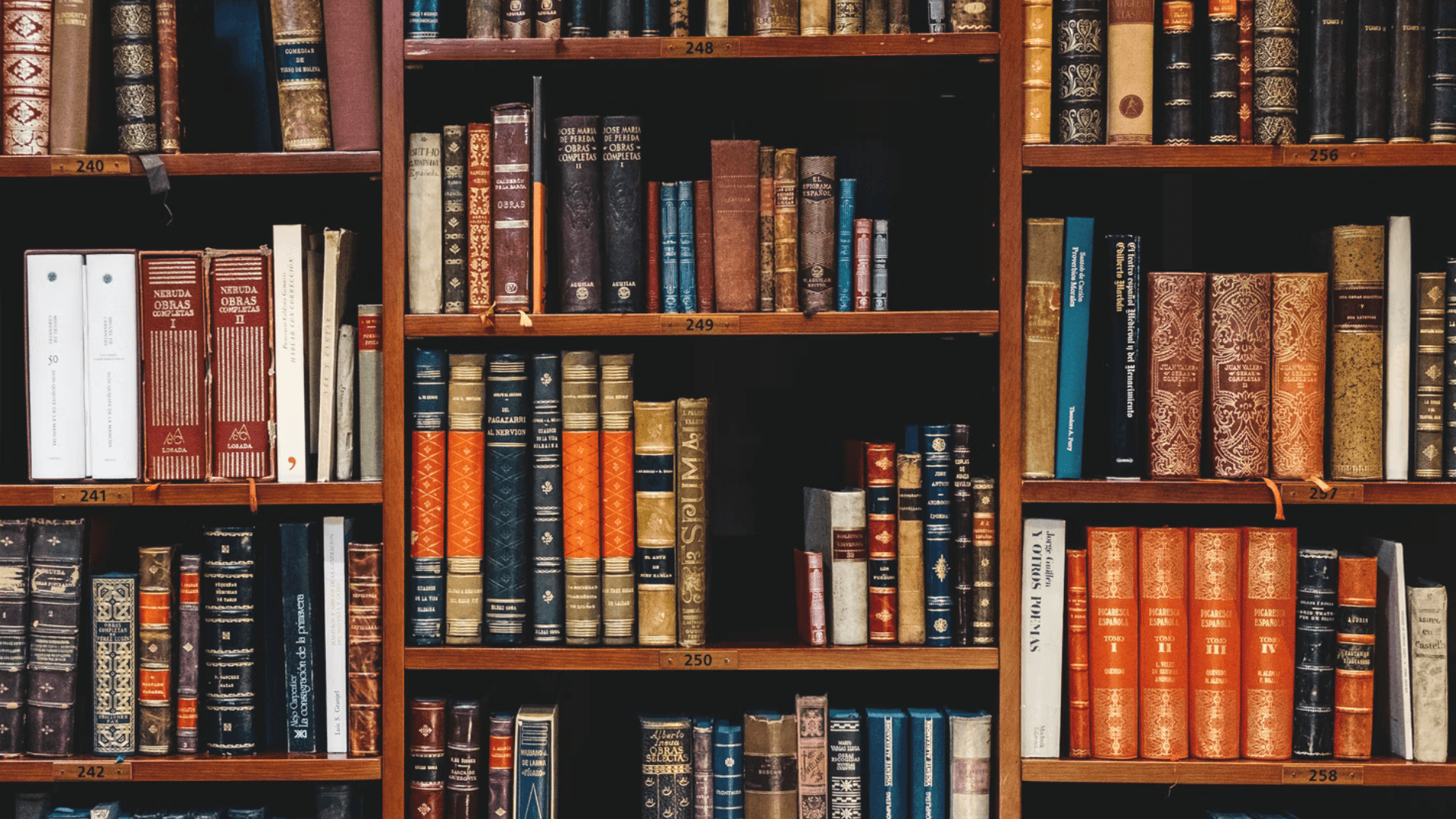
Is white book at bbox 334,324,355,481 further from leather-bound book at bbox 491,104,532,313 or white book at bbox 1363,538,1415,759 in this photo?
white book at bbox 1363,538,1415,759

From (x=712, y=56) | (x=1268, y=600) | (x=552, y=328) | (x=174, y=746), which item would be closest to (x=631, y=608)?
(x=552, y=328)

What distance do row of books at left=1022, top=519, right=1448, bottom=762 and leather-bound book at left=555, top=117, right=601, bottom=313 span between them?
0.73 metres

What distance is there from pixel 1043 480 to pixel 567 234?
0.77 meters

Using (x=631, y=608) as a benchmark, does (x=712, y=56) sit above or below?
above

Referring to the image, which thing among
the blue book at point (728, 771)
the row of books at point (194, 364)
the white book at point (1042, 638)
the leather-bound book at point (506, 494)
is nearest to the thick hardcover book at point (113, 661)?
the row of books at point (194, 364)

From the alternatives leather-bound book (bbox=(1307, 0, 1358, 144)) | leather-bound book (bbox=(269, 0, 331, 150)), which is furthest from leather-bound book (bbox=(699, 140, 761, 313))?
leather-bound book (bbox=(1307, 0, 1358, 144))

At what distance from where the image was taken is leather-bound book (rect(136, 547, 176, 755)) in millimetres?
1431

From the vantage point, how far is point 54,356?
142 centimetres

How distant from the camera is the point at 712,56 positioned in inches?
55.2

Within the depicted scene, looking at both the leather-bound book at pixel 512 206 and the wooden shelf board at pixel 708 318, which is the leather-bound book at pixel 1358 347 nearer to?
the wooden shelf board at pixel 708 318

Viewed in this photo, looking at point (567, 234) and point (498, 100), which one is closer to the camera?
point (567, 234)

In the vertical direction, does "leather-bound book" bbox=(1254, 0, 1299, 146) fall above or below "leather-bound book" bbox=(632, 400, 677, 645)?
above

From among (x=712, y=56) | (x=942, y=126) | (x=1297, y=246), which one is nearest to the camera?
(x=712, y=56)

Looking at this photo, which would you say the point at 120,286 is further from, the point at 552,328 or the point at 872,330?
the point at 872,330
